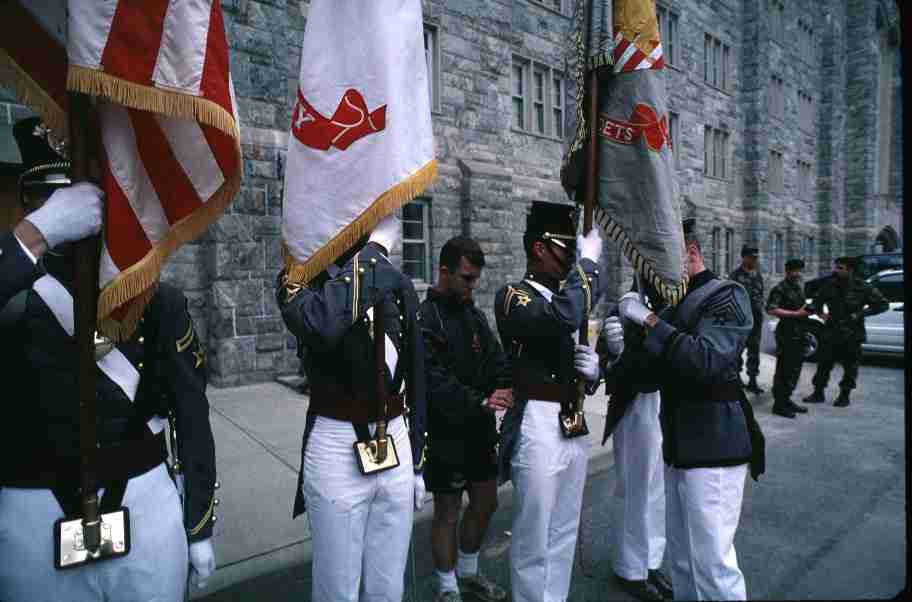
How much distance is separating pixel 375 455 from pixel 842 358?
9303 millimetres

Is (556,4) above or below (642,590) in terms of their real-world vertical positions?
above

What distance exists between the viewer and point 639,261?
10.7ft

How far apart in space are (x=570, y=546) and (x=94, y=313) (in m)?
2.72

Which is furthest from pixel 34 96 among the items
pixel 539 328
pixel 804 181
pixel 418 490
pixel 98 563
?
pixel 804 181

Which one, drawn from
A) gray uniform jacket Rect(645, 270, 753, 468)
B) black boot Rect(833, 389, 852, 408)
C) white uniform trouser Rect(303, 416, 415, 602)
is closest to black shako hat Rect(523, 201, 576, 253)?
gray uniform jacket Rect(645, 270, 753, 468)

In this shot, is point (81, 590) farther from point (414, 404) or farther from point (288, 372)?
point (288, 372)

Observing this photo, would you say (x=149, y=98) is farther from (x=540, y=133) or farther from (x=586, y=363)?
(x=540, y=133)

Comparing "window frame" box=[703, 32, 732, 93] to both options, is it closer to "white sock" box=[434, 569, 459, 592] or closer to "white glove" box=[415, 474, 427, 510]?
"white sock" box=[434, 569, 459, 592]

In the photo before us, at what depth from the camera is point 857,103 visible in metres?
29.8

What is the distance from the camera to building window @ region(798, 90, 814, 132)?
26.9 m

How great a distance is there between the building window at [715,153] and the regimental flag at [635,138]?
19368 millimetres

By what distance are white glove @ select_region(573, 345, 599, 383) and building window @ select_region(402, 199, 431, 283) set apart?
7.99 metres

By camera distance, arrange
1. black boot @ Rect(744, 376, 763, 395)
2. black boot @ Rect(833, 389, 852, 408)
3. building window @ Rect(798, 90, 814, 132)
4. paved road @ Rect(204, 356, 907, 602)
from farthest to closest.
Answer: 1. building window @ Rect(798, 90, 814, 132)
2. black boot @ Rect(744, 376, 763, 395)
3. black boot @ Rect(833, 389, 852, 408)
4. paved road @ Rect(204, 356, 907, 602)

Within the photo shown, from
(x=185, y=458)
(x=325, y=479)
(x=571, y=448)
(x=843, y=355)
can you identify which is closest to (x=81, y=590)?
(x=185, y=458)
